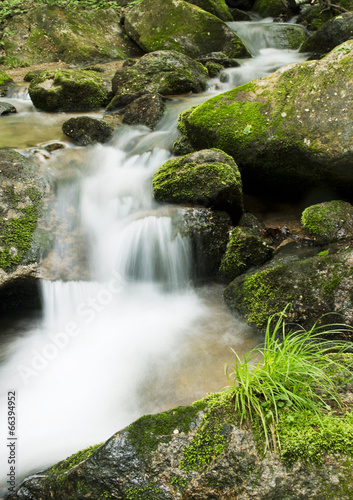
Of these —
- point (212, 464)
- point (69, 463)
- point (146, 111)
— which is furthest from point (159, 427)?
point (146, 111)

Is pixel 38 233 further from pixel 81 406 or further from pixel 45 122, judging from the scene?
pixel 45 122

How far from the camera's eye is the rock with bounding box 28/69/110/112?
8782 millimetres

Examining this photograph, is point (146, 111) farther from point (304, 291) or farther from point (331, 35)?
point (331, 35)

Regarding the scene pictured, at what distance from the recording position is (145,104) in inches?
310

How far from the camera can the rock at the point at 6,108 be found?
28.4ft

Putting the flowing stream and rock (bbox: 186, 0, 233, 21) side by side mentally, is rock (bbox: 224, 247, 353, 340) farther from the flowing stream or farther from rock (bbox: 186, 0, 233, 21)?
rock (bbox: 186, 0, 233, 21)

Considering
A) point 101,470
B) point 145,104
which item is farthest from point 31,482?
point 145,104

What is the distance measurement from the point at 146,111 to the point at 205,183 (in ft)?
12.4

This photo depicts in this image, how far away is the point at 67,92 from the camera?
29.0ft

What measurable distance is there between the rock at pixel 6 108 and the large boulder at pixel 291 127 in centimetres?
551

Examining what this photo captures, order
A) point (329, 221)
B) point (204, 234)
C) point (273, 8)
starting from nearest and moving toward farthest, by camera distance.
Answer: point (329, 221) → point (204, 234) → point (273, 8)

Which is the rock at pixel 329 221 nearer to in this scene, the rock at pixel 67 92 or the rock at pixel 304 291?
the rock at pixel 304 291

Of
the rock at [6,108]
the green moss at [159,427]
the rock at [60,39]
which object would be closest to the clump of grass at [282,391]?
the green moss at [159,427]
